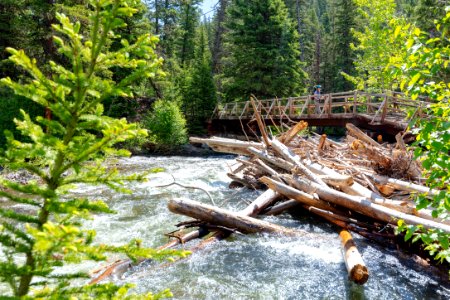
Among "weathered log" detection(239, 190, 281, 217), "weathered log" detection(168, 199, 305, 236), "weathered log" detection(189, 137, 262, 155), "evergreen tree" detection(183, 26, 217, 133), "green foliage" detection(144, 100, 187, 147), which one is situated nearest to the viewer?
"weathered log" detection(168, 199, 305, 236)

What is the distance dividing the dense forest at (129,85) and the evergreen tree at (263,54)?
0.11 meters

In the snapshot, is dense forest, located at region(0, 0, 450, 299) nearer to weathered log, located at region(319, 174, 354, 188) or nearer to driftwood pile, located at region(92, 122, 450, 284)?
driftwood pile, located at region(92, 122, 450, 284)

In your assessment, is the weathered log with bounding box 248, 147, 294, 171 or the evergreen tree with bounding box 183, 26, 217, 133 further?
the evergreen tree with bounding box 183, 26, 217, 133

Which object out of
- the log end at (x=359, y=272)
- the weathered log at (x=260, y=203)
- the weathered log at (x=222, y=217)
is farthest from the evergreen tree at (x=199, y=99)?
the log end at (x=359, y=272)

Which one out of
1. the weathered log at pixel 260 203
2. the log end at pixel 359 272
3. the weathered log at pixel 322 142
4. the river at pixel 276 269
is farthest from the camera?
the weathered log at pixel 322 142

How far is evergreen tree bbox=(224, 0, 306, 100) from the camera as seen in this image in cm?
2755

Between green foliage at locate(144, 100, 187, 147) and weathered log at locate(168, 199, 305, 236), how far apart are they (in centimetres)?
1637

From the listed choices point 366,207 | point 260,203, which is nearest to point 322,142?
point 260,203

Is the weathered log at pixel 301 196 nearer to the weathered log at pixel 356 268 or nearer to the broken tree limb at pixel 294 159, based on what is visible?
the broken tree limb at pixel 294 159

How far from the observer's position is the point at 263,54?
27.8 meters

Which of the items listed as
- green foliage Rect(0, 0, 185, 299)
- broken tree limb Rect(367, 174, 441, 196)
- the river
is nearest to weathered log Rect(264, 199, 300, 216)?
the river

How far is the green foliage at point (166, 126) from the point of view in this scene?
22.0 meters

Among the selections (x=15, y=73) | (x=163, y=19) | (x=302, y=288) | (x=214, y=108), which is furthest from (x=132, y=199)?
(x=163, y=19)

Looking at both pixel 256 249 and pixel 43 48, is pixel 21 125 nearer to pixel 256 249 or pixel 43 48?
pixel 256 249
